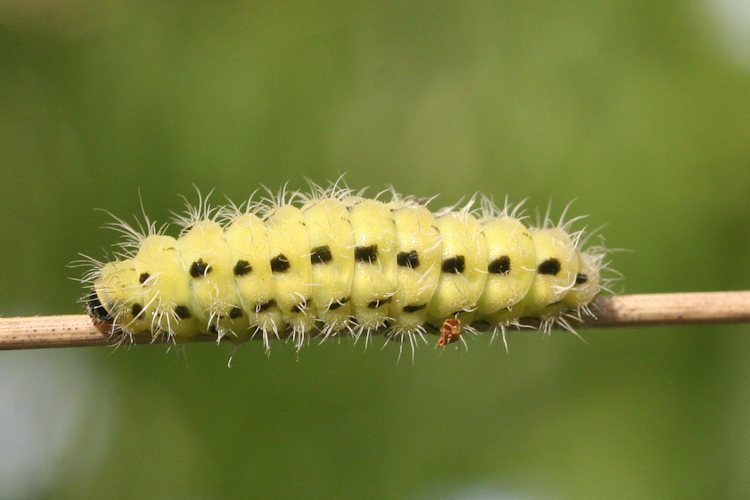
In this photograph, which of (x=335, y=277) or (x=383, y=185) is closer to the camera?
(x=335, y=277)

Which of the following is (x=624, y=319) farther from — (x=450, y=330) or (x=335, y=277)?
(x=335, y=277)

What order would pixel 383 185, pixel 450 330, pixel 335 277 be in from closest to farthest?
1. pixel 335 277
2. pixel 450 330
3. pixel 383 185

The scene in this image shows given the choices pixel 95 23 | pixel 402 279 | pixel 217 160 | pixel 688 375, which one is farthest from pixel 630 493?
pixel 95 23

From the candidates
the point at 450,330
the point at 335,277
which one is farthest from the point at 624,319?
the point at 335,277

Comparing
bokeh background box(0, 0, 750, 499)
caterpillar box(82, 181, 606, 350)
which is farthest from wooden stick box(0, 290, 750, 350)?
bokeh background box(0, 0, 750, 499)

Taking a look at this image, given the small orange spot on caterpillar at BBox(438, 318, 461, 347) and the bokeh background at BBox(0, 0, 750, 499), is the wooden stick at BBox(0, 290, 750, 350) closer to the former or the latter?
the small orange spot on caterpillar at BBox(438, 318, 461, 347)

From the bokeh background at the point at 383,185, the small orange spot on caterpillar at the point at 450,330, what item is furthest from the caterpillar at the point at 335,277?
the bokeh background at the point at 383,185
